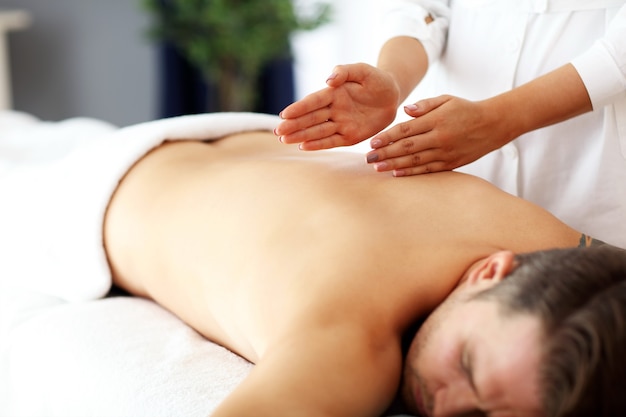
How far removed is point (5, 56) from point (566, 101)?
155 inches

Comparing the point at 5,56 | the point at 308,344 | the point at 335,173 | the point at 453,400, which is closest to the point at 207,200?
the point at 335,173

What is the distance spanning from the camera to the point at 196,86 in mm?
4598

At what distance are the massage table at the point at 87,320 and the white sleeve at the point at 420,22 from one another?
0.37 meters

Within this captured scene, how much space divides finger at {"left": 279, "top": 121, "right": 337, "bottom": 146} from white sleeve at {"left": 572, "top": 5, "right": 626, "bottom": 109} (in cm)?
49

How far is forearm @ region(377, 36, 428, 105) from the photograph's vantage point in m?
1.61

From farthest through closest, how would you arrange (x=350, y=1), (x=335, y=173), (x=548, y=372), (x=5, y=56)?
(x=5, y=56)
(x=350, y=1)
(x=335, y=173)
(x=548, y=372)

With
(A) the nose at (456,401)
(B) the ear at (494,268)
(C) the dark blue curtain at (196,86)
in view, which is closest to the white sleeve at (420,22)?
(B) the ear at (494,268)

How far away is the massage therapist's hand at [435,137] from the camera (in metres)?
1.32

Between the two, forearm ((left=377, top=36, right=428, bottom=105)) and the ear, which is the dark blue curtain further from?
the ear

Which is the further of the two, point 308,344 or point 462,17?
point 462,17

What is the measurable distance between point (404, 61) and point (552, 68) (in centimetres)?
31

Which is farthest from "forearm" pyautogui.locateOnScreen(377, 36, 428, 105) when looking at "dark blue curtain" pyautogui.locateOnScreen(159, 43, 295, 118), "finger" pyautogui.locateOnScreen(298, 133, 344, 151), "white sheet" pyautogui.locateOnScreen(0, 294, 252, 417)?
"dark blue curtain" pyautogui.locateOnScreen(159, 43, 295, 118)

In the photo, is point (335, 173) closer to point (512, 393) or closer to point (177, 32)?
point (512, 393)

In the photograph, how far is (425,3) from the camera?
1.78 m
